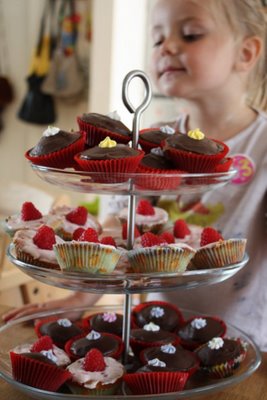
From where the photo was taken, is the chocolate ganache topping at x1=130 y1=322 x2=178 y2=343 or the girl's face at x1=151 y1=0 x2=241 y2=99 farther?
the girl's face at x1=151 y1=0 x2=241 y2=99

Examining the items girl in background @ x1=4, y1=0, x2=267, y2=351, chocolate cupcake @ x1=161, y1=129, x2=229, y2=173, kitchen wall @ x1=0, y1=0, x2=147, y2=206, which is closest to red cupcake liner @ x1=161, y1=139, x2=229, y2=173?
chocolate cupcake @ x1=161, y1=129, x2=229, y2=173

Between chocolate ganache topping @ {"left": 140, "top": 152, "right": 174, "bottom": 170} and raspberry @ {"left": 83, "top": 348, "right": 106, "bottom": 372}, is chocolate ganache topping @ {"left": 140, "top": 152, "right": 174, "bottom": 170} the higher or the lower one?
the higher one

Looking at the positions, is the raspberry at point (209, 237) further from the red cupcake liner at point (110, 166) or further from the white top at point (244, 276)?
the white top at point (244, 276)

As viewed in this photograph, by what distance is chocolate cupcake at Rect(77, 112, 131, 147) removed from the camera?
87 centimetres

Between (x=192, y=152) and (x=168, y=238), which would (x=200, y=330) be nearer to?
(x=168, y=238)

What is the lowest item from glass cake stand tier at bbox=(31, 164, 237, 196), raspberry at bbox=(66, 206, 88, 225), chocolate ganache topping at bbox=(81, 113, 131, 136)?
raspberry at bbox=(66, 206, 88, 225)

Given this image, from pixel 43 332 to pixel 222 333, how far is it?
0.90ft

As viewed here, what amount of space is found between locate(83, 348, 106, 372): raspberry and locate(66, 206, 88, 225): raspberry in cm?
24

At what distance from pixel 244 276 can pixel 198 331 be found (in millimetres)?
430

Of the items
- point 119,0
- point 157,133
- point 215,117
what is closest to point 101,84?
point 119,0

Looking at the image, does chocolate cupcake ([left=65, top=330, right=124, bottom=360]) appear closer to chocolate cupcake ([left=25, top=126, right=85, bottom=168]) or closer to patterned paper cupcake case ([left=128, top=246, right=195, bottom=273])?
patterned paper cupcake case ([left=128, top=246, right=195, bottom=273])

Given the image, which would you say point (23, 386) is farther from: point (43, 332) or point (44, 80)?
point (44, 80)

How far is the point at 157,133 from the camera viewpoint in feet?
2.98

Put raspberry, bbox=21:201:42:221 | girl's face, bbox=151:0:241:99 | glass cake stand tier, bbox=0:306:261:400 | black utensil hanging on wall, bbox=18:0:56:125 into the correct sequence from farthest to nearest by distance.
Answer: black utensil hanging on wall, bbox=18:0:56:125 < girl's face, bbox=151:0:241:99 < raspberry, bbox=21:201:42:221 < glass cake stand tier, bbox=0:306:261:400
